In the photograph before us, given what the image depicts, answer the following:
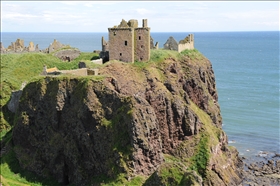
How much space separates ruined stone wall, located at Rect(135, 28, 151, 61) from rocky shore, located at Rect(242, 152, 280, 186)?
2414 centimetres

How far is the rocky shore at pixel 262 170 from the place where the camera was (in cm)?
6259

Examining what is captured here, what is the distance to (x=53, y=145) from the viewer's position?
56125 mm

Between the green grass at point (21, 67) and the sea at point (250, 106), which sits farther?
the sea at point (250, 106)

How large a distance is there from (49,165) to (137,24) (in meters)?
25.4

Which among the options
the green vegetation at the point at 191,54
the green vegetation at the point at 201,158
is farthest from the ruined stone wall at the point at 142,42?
the green vegetation at the point at 201,158

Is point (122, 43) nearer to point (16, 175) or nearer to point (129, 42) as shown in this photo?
point (129, 42)

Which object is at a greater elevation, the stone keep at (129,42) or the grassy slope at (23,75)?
the stone keep at (129,42)

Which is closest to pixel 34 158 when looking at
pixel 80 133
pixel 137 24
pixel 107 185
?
pixel 80 133

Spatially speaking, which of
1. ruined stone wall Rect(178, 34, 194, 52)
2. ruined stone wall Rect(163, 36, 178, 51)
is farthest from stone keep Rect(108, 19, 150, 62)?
ruined stone wall Rect(178, 34, 194, 52)

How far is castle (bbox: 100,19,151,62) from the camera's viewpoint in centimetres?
6322

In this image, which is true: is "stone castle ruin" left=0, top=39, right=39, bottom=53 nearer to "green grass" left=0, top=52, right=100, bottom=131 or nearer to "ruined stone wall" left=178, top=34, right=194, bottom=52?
"green grass" left=0, top=52, right=100, bottom=131

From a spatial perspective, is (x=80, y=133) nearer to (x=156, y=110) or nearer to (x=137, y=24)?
(x=156, y=110)

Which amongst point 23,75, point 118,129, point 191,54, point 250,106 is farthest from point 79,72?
point 250,106

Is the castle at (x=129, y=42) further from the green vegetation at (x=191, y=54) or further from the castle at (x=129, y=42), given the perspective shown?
the green vegetation at (x=191, y=54)
